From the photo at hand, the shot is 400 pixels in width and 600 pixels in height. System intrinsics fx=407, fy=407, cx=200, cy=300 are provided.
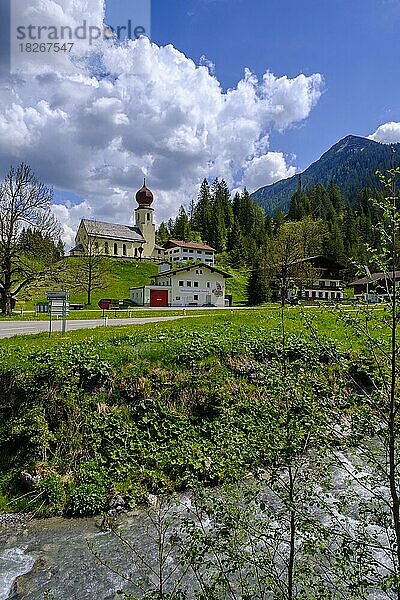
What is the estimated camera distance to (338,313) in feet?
10.0

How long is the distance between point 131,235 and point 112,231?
14.0 feet

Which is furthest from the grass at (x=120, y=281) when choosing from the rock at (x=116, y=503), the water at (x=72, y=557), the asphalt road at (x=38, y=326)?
the water at (x=72, y=557)

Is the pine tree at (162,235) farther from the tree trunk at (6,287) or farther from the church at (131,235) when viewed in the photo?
the tree trunk at (6,287)

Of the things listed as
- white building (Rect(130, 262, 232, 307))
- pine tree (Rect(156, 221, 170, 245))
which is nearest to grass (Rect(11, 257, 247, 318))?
white building (Rect(130, 262, 232, 307))

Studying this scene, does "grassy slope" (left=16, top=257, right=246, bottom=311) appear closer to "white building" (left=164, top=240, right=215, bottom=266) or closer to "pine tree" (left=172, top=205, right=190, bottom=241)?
"white building" (left=164, top=240, right=215, bottom=266)

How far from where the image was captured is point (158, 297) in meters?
56.2

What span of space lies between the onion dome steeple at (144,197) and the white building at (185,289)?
42204mm

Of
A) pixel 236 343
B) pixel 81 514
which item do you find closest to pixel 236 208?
pixel 236 343

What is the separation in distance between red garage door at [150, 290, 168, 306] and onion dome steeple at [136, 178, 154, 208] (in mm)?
45626

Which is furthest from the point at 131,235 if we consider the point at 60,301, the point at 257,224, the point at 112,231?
the point at 60,301

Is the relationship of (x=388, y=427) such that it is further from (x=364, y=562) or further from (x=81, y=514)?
(x=81, y=514)

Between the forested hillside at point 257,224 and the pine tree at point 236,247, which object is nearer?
the forested hillside at point 257,224

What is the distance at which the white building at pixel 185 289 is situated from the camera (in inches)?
2208

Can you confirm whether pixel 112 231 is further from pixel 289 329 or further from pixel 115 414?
pixel 115 414
